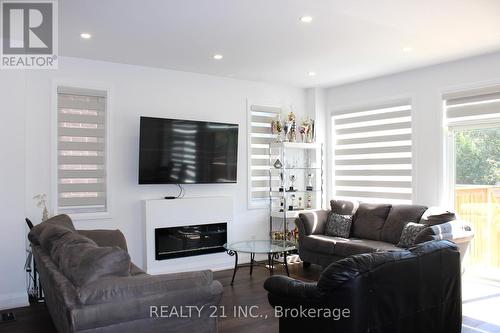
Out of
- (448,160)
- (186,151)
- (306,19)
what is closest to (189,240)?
(186,151)

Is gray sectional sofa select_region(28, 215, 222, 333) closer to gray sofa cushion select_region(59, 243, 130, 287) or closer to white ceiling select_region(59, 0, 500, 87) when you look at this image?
gray sofa cushion select_region(59, 243, 130, 287)

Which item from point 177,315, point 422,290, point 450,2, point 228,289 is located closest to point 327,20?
point 450,2

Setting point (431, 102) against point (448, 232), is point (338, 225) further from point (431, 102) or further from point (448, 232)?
point (431, 102)

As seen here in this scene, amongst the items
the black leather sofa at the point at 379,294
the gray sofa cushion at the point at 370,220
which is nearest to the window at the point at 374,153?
the gray sofa cushion at the point at 370,220

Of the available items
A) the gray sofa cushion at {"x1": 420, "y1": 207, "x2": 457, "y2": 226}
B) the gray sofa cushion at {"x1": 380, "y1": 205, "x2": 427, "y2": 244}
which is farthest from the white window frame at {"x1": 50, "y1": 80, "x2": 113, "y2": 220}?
the gray sofa cushion at {"x1": 420, "y1": 207, "x2": 457, "y2": 226}

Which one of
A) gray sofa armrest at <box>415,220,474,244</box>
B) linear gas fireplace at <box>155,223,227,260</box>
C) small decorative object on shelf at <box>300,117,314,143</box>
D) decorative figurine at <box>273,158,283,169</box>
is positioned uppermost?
small decorative object on shelf at <box>300,117,314,143</box>

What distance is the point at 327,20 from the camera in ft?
13.2

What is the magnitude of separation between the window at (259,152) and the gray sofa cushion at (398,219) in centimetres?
205

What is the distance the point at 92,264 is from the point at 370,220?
4147 millimetres

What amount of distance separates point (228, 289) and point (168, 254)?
45.1 inches

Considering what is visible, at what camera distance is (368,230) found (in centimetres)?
582

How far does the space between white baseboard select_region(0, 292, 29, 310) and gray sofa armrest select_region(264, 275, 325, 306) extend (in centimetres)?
303

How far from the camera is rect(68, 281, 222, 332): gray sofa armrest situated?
252 centimetres

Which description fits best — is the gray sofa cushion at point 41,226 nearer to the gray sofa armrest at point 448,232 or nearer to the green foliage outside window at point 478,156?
the gray sofa armrest at point 448,232
